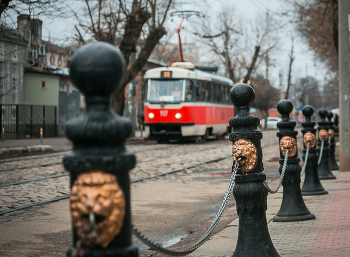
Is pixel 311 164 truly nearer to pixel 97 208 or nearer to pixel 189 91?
pixel 97 208

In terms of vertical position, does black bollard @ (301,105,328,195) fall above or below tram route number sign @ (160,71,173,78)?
below

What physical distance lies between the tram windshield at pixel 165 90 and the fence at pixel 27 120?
31.4ft

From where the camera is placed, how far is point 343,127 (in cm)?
1160

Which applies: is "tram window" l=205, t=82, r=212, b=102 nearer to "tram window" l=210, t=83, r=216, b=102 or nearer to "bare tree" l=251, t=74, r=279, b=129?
"tram window" l=210, t=83, r=216, b=102

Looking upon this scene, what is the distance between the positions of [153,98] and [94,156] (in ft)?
70.8

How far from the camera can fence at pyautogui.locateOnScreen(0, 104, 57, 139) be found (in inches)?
1147

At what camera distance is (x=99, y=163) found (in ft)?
5.38

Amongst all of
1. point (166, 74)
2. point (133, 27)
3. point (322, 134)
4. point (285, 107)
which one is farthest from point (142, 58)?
point (285, 107)

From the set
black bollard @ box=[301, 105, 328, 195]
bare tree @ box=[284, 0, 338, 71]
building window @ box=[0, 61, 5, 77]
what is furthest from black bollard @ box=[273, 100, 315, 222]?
building window @ box=[0, 61, 5, 77]

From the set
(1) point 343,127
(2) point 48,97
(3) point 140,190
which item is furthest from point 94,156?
(2) point 48,97

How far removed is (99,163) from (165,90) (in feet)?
71.3

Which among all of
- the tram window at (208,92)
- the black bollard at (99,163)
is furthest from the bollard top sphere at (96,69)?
the tram window at (208,92)

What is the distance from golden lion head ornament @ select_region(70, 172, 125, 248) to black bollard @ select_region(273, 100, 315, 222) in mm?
4077

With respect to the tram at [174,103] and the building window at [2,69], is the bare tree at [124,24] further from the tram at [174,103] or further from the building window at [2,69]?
the building window at [2,69]
